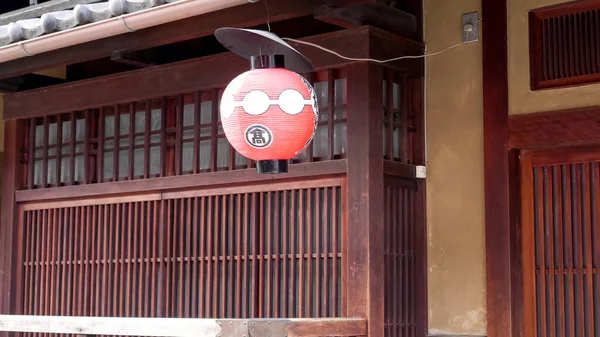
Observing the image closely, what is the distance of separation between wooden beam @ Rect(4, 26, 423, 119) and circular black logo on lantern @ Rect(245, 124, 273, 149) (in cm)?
152

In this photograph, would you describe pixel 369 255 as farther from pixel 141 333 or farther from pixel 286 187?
pixel 141 333

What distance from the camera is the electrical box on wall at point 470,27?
25.5 ft

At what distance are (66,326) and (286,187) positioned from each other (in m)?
2.11

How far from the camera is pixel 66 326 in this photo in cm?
702

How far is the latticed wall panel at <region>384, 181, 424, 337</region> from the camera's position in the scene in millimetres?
7633

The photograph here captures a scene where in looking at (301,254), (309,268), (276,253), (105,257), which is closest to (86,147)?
(105,257)

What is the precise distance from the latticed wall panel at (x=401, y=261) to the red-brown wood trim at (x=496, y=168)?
664mm

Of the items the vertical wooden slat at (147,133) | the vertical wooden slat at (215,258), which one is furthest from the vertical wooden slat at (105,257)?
the vertical wooden slat at (215,258)

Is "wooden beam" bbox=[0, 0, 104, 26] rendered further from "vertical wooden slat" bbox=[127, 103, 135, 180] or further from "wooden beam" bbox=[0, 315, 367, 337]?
"wooden beam" bbox=[0, 315, 367, 337]

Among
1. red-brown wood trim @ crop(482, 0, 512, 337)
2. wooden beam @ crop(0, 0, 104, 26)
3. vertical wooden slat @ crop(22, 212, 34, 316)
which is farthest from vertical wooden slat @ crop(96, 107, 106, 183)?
red-brown wood trim @ crop(482, 0, 512, 337)

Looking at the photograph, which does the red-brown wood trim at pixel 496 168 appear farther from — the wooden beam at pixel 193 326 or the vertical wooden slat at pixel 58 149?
the vertical wooden slat at pixel 58 149

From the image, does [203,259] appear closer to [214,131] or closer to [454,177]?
[214,131]

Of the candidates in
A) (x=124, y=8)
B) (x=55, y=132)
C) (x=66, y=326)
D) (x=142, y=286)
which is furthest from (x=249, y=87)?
(x=55, y=132)

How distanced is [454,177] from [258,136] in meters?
2.14
